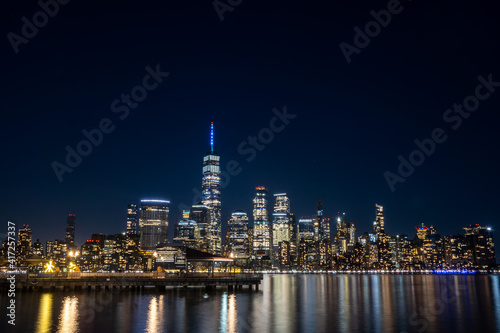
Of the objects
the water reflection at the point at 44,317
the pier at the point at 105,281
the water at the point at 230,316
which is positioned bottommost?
the water at the point at 230,316

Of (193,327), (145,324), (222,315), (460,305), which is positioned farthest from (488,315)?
(145,324)

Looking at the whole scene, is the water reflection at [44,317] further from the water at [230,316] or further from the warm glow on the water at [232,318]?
the warm glow on the water at [232,318]

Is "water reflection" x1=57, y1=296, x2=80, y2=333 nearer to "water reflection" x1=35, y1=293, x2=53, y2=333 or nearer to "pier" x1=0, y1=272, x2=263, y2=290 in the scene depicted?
"water reflection" x1=35, y1=293, x2=53, y2=333

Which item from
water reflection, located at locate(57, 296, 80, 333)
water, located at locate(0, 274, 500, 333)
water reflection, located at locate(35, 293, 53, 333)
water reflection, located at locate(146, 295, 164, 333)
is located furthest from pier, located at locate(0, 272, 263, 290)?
water reflection, located at locate(57, 296, 80, 333)

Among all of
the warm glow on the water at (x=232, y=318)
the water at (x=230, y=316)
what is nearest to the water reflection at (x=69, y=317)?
the water at (x=230, y=316)

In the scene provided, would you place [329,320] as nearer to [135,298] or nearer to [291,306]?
[291,306]
